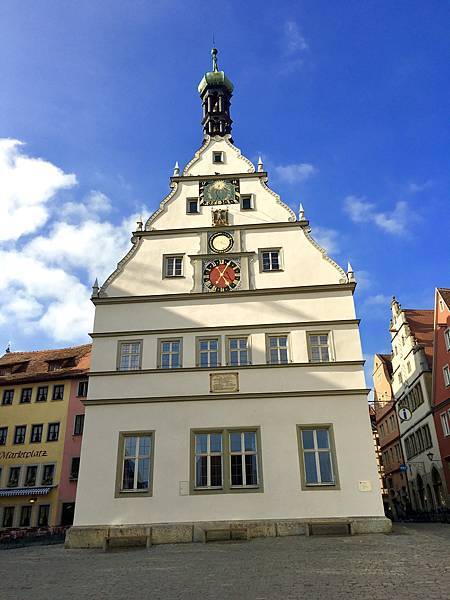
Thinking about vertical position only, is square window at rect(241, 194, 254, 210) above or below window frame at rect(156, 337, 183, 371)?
above

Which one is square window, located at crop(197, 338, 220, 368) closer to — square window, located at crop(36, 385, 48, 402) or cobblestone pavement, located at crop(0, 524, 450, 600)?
cobblestone pavement, located at crop(0, 524, 450, 600)

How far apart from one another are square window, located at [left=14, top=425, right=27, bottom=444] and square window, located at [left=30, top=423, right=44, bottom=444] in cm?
55

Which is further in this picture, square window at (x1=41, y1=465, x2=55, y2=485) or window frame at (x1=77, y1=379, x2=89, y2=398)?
window frame at (x1=77, y1=379, x2=89, y2=398)

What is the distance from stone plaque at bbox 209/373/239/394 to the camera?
18703 mm

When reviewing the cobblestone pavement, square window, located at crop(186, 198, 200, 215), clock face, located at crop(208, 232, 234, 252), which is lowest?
the cobblestone pavement

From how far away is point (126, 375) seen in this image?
19.3 meters

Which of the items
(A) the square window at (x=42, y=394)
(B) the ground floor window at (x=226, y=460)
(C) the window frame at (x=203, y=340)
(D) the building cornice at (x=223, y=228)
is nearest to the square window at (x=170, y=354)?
(C) the window frame at (x=203, y=340)

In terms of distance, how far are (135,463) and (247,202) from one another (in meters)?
11.5

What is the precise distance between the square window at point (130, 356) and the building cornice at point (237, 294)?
5.76 feet

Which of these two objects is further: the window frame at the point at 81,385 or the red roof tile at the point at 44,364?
the red roof tile at the point at 44,364

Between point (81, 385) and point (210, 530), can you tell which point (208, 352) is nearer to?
point (210, 530)

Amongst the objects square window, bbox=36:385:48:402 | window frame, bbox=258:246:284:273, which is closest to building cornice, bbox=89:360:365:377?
window frame, bbox=258:246:284:273

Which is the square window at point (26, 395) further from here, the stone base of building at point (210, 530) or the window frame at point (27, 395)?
the stone base of building at point (210, 530)

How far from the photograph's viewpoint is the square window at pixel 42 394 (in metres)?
35.1
